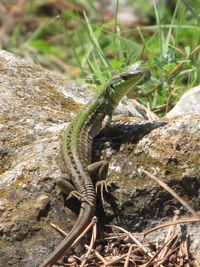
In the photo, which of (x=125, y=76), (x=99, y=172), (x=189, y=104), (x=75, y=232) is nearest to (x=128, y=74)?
(x=125, y=76)

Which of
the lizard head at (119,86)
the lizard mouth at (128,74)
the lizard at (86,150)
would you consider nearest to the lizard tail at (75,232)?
the lizard at (86,150)

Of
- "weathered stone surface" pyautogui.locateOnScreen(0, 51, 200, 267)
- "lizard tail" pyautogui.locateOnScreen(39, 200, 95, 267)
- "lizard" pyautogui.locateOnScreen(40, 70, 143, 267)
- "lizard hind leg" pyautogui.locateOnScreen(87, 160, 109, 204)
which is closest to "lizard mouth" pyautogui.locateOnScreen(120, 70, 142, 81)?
"lizard" pyautogui.locateOnScreen(40, 70, 143, 267)

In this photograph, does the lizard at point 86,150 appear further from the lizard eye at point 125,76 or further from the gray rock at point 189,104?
the gray rock at point 189,104

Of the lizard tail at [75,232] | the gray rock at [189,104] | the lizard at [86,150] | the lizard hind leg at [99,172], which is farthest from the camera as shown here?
the gray rock at [189,104]

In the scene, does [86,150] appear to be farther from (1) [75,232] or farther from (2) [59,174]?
(1) [75,232]

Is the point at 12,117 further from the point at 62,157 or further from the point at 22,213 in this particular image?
the point at 22,213

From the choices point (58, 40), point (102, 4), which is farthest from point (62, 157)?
point (102, 4)

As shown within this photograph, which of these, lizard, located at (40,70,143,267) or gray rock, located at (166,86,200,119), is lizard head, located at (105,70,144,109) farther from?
gray rock, located at (166,86,200,119)
